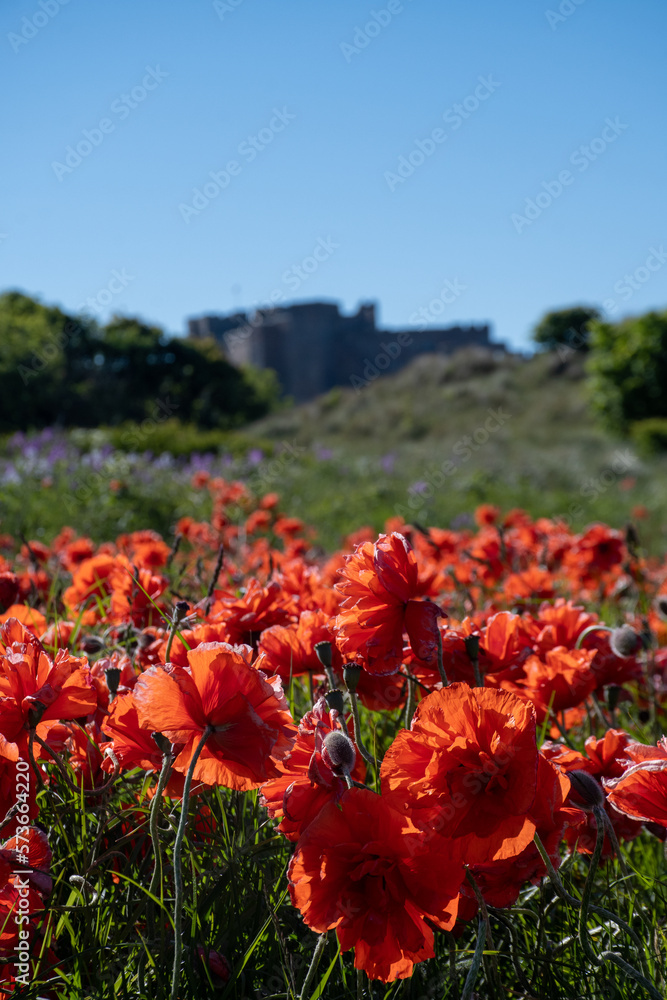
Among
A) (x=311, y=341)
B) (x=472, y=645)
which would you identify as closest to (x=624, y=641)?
(x=472, y=645)

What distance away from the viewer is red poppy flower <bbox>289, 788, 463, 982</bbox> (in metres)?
0.70

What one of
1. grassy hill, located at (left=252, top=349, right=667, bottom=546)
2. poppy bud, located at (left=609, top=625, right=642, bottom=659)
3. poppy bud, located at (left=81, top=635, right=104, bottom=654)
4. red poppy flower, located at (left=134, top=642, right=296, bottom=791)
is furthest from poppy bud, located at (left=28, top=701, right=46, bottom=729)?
grassy hill, located at (left=252, top=349, right=667, bottom=546)

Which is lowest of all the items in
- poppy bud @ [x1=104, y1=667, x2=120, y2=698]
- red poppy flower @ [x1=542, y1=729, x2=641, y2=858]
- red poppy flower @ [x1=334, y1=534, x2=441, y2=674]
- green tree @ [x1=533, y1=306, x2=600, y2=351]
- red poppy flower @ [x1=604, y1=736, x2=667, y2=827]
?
red poppy flower @ [x1=542, y1=729, x2=641, y2=858]

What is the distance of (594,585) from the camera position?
2830 mm

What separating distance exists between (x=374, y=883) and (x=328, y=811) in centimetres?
9

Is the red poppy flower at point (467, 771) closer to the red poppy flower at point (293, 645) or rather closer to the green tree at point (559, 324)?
the red poppy flower at point (293, 645)

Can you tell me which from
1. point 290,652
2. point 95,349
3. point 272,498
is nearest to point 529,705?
point 290,652

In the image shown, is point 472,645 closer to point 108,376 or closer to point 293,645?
point 293,645

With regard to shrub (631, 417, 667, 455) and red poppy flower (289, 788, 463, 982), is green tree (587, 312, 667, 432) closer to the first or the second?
shrub (631, 417, 667, 455)

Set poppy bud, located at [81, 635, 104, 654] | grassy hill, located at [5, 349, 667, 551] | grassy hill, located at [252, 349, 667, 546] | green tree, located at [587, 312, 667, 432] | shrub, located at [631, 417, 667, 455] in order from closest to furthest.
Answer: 1. poppy bud, located at [81, 635, 104, 654]
2. grassy hill, located at [5, 349, 667, 551]
3. grassy hill, located at [252, 349, 667, 546]
4. shrub, located at [631, 417, 667, 455]
5. green tree, located at [587, 312, 667, 432]

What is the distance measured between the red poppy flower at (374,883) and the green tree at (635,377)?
791 inches

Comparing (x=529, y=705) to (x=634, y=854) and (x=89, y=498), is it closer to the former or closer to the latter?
(x=634, y=854)

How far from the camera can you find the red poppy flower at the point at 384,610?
0.93 m

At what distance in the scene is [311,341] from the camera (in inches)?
1829
